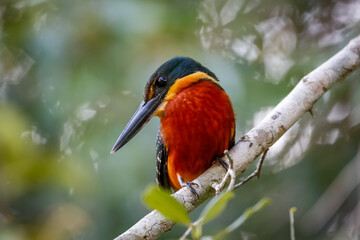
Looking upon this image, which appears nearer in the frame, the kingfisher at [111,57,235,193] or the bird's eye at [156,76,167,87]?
the kingfisher at [111,57,235,193]

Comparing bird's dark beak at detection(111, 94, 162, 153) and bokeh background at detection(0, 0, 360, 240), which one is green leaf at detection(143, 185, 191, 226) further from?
bokeh background at detection(0, 0, 360, 240)

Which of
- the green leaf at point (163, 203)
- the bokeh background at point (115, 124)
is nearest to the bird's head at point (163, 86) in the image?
the bokeh background at point (115, 124)

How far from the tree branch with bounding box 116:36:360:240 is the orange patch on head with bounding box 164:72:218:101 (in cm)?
61

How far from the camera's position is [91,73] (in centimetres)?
344

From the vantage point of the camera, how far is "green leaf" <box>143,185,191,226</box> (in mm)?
976

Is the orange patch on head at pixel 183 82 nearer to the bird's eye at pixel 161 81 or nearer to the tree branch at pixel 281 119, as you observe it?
the bird's eye at pixel 161 81

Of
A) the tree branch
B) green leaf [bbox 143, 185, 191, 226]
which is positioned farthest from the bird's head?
green leaf [bbox 143, 185, 191, 226]

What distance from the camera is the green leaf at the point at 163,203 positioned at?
3.20ft

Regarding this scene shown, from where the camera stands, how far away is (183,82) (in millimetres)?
2838

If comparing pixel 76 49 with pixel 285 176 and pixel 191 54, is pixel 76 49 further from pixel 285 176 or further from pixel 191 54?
pixel 285 176

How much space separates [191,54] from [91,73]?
692mm

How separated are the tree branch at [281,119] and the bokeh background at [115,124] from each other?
0.82 m

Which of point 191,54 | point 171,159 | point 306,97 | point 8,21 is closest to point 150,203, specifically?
point 306,97

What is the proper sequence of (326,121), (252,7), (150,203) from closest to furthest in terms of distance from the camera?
1. (150,203)
2. (326,121)
3. (252,7)
